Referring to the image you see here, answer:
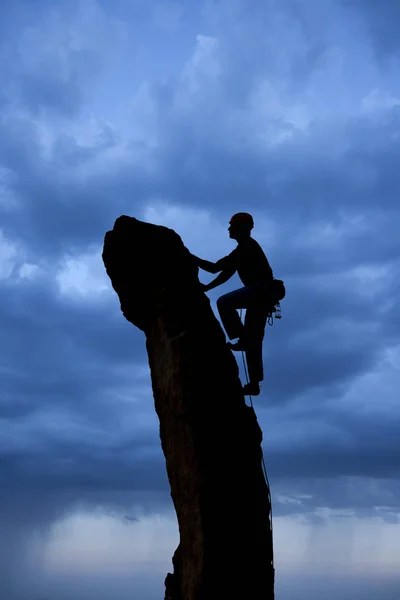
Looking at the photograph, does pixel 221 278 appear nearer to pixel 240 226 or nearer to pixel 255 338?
pixel 240 226

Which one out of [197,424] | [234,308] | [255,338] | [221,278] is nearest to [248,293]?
[234,308]

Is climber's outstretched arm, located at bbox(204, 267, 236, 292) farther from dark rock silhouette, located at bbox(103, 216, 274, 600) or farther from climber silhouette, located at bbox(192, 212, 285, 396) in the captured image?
dark rock silhouette, located at bbox(103, 216, 274, 600)

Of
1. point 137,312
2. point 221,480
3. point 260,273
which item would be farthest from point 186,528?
point 260,273

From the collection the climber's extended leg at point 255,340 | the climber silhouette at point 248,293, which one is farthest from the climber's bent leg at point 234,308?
the climber's extended leg at point 255,340

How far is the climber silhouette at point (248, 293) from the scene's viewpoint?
47.6ft

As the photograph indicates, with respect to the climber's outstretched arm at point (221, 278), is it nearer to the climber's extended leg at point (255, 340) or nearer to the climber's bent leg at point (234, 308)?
the climber's bent leg at point (234, 308)

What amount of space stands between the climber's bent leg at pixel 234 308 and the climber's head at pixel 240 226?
119 centimetres

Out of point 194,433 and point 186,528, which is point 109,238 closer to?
point 194,433

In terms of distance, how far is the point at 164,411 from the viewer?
13422 mm

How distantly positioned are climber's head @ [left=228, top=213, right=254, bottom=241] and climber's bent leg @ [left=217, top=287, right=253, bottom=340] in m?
1.19

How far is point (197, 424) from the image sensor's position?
12.6 m

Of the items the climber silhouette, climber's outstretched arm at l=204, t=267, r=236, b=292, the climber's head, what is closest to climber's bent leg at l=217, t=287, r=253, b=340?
the climber silhouette

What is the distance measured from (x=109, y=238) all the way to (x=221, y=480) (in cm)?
541

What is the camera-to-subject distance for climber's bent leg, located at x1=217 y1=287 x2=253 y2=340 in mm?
14508
